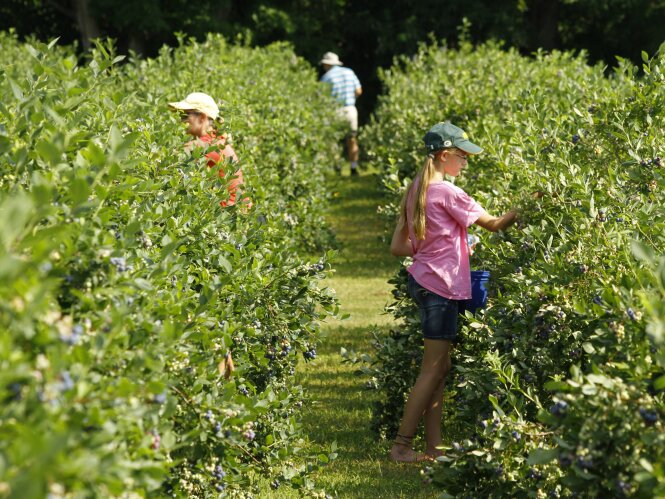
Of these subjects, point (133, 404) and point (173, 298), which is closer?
point (133, 404)

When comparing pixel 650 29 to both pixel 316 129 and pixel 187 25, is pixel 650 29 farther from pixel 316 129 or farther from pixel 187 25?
pixel 316 129

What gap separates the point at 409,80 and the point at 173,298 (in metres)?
11.9

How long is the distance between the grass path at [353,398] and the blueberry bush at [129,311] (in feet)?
1.23

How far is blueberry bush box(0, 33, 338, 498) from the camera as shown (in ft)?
7.22

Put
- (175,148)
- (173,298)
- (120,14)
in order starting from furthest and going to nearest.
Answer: (120,14) → (175,148) → (173,298)

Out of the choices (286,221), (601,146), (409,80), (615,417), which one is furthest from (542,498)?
(409,80)

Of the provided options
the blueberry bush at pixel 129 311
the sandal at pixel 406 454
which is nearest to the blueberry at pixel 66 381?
the blueberry bush at pixel 129 311

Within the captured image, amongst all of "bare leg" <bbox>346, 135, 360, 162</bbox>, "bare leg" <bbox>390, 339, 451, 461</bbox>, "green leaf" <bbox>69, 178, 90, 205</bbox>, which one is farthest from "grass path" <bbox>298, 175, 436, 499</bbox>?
"bare leg" <bbox>346, 135, 360, 162</bbox>

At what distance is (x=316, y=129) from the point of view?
42.4 ft

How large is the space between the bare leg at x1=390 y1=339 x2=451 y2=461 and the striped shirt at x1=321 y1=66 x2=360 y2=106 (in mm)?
11735

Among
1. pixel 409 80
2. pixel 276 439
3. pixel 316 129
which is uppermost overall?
pixel 409 80

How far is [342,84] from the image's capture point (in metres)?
16.8

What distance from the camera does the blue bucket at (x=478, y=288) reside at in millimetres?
5152

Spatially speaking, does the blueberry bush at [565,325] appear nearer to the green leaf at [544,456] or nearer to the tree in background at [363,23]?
the green leaf at [544,456]
